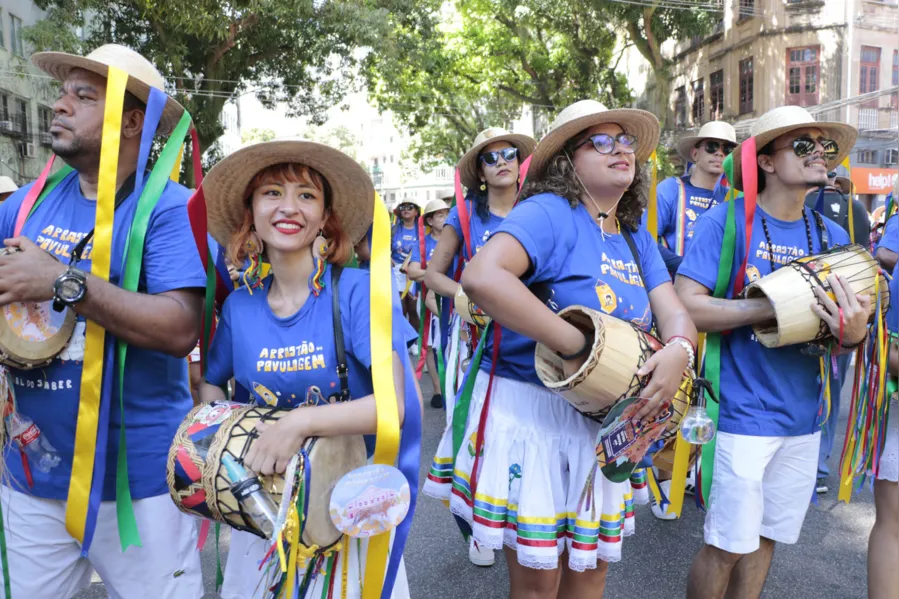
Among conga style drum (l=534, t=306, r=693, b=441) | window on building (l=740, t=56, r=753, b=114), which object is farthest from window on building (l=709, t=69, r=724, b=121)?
conga style drum (l=534, t=306, r=693, b=441)

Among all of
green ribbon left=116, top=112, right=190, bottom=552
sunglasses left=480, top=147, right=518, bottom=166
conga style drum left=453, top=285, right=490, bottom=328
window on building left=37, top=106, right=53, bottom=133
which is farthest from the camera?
window on building left=37, top=106, right=53, bottom=133

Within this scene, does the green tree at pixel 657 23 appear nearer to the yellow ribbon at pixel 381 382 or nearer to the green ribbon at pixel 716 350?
the green ribbon at pixel 716 350

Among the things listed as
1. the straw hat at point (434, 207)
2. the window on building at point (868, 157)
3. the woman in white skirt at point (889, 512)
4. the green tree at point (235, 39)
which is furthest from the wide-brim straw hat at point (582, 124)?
the window on building at point (868, 157)

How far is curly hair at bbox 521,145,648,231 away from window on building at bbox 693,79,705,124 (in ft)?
91.1

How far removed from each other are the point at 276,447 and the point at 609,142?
135cm

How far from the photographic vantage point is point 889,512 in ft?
8.56

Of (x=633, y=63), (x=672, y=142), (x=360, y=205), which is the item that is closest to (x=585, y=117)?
(x=360, y=205)

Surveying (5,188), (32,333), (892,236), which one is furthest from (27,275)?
(5,188)

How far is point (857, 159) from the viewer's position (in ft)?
82.7

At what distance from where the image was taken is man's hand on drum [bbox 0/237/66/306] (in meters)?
1.75

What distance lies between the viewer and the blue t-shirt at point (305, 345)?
1.91 m

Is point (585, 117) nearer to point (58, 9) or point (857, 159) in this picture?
point (58, 9)

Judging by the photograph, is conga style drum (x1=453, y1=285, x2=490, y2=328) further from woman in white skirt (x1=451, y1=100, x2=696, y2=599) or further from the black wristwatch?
the black wristwatch

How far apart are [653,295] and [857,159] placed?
27.0 meters
